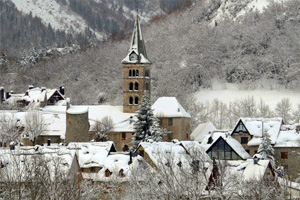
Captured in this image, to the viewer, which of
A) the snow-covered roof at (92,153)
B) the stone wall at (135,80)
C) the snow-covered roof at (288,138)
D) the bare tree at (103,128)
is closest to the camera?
the snow-covered roof at (92,153)

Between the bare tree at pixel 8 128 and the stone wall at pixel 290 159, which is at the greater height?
the bare tree at pixel 8 128

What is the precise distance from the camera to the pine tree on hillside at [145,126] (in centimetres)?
7575

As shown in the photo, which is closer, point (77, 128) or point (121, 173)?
point (121, 173)

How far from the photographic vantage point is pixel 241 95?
381 feet

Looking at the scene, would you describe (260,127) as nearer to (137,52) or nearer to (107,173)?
(107,173)

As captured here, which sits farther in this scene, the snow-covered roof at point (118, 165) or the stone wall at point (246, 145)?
the stone wall at point (246, 145)

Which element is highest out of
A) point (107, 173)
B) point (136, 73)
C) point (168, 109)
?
point (136, 73)

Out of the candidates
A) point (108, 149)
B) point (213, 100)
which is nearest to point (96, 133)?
point (108, 149)

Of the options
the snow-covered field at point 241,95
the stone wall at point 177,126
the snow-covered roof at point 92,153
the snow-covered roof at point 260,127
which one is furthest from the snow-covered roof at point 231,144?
the snow-covered field at point 241,95

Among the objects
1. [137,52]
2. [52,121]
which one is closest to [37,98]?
[52,121]

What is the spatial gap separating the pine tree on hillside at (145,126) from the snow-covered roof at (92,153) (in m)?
11.3

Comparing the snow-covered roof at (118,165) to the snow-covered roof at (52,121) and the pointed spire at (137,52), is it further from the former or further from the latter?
the pointed spire at (137,52)

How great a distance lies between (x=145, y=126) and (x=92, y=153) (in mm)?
15956

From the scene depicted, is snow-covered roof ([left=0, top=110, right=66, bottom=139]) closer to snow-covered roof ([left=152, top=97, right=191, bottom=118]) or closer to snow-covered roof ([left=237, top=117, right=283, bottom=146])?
snow-covered roof ([left=152, top=97, right=191, bottom=118])
